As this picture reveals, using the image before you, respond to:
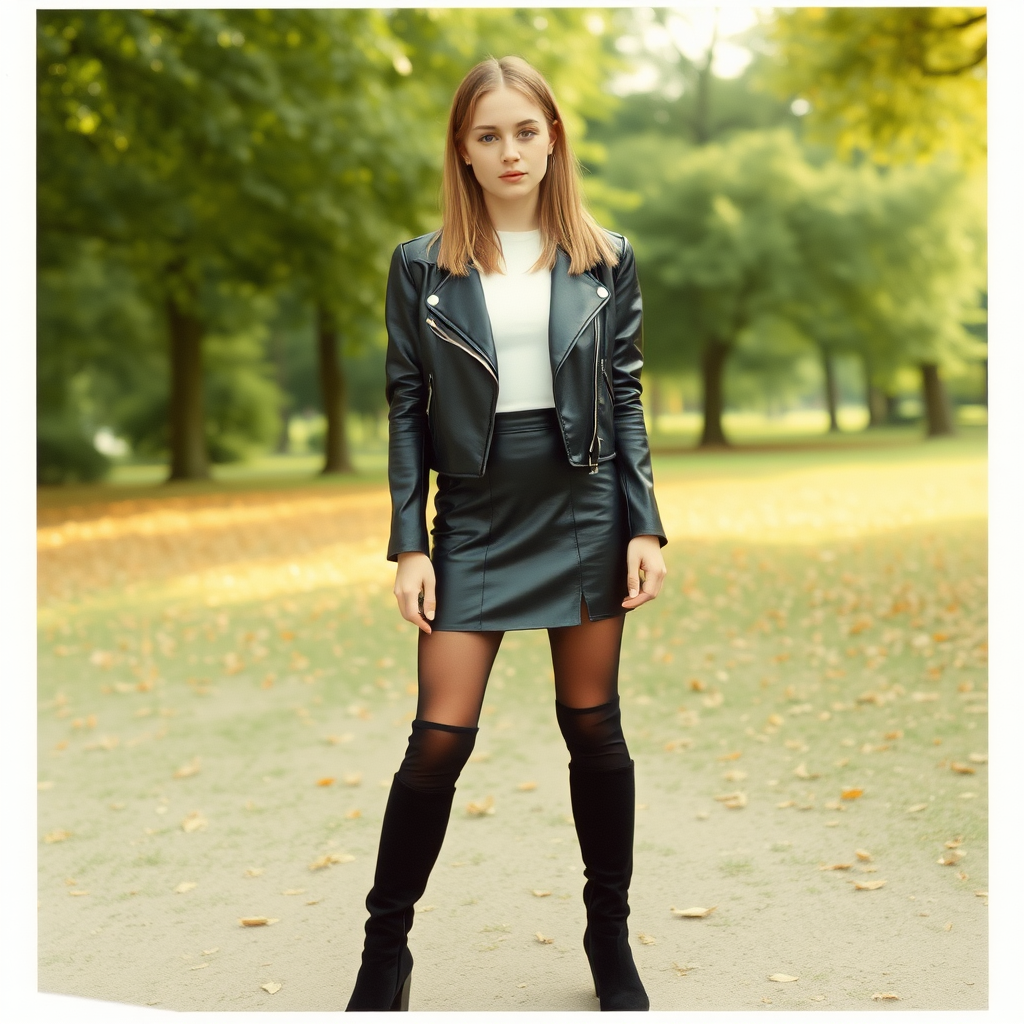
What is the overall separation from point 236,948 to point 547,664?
412cm

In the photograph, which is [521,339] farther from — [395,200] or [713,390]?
[713,390]

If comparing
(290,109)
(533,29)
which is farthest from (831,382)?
(290,109)

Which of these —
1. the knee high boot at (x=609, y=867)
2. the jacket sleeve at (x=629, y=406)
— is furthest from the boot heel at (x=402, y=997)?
the jacket sleeve at (x=629, y=406)

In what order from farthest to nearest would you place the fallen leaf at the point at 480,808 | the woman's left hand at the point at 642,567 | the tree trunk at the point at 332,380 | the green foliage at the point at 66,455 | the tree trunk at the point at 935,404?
the tree trunk at the point at 935,404 → the green foliage at the point at 66,455 → the tree trunk at the point at 332,380 → the fallen leaf at the point at 480,808 → the woman's left hand at the point at 642,567

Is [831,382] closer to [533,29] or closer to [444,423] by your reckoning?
[533,29]

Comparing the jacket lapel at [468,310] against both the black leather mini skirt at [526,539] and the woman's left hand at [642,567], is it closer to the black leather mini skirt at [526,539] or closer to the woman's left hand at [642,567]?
the black leather mini skirt at [526,539]

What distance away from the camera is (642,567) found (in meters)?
2.92

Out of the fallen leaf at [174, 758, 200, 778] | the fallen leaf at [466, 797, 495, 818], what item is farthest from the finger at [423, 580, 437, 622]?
the fallen leaf at [174, 758, 200, 778]

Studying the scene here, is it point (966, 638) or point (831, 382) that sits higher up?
point (831, 382)

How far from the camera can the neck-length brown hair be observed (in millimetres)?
2850

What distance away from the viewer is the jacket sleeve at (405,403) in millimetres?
2873

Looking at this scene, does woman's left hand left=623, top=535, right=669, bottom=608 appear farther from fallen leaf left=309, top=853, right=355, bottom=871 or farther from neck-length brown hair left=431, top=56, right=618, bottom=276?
fallen leaf left=309, top=853, right=355, bottom=871

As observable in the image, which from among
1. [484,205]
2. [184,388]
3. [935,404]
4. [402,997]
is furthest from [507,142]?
[935,404]
